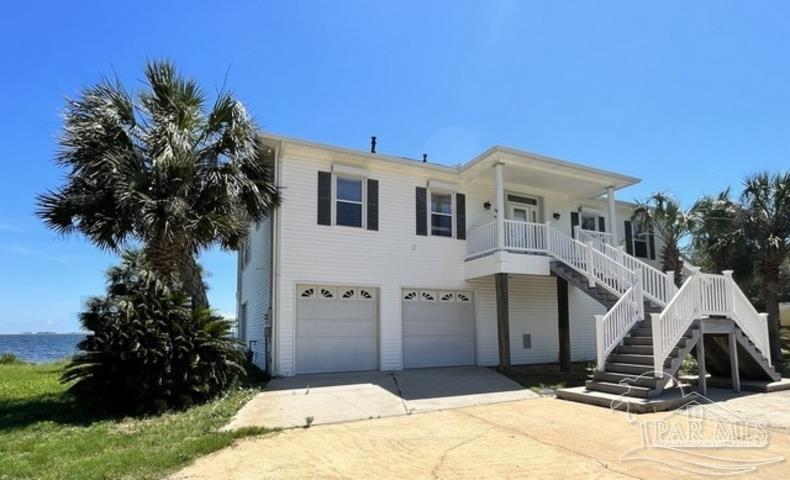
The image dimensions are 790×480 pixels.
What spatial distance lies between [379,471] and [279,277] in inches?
296

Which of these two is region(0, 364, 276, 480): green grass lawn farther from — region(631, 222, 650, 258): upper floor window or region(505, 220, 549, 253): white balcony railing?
region(631, 222, 650, 258): upper floor window

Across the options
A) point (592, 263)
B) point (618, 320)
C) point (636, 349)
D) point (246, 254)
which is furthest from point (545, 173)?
point (246, 254)

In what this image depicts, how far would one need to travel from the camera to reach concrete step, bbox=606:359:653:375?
9359 millimetres

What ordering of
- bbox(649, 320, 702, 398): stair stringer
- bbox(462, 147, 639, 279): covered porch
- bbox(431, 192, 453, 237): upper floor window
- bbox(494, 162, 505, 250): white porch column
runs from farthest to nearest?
bbox(431, 192, 453, 237): upper floor window, bbox(462, 147, 639, 279): covered porch, bbox(494, 162, 505, 250): white porch column, bbox(649, 320, 702, 398): stair stringer

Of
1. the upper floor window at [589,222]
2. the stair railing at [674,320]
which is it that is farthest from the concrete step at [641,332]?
the upper floor window at [589,222]

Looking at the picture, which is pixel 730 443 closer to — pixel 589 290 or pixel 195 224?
pixel 589 290

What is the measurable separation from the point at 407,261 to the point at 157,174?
6.75 metres

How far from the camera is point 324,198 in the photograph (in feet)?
42.4

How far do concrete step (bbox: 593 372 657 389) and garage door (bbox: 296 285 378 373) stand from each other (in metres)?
5.75

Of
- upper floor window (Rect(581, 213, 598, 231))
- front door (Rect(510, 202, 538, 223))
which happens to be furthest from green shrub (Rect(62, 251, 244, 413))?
upper floor window (Rect(581, 213, 598, 231))

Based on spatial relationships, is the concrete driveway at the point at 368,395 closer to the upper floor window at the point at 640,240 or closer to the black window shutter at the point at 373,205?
the black window shutter at the point at 373,205

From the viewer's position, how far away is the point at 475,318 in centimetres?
1471

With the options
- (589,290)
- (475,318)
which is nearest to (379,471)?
(589,290)

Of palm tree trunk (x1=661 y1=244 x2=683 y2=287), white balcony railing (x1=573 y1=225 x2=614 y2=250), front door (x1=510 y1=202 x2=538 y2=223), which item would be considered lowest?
palm tree trunk (x1=661 y1=244 x2=683 y2=287)
